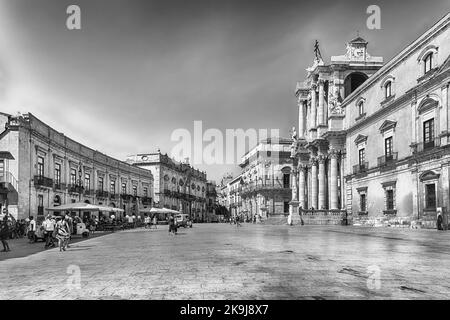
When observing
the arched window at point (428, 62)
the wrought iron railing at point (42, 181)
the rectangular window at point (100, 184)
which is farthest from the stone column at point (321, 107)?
the wrought iron railing at point (42, 181)

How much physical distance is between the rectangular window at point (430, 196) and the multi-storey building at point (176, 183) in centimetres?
4322

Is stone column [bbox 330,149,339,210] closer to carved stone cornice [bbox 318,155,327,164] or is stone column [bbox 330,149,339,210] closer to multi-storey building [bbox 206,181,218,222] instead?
carved stone cornice [bbox 318,155,327,164]

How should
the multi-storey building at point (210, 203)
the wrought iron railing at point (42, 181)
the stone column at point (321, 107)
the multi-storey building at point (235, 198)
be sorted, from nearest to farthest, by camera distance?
the wrought iron railing at point (42, 181) → the stone column at point (321, 107) → the multi-storey building at point (235, 198) → the multi-storey building at point (210, 203)

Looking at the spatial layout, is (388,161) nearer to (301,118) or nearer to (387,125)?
(387,125)

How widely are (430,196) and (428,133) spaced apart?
12.1ft

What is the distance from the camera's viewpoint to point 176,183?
70625 millimetres

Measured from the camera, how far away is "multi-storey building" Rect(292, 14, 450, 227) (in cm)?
2391

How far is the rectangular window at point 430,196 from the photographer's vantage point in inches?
956

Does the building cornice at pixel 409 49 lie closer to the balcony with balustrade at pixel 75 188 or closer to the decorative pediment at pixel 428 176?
the decorative pediment at pixel 428 176

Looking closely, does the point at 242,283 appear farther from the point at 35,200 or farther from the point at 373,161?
the point at 373,161
